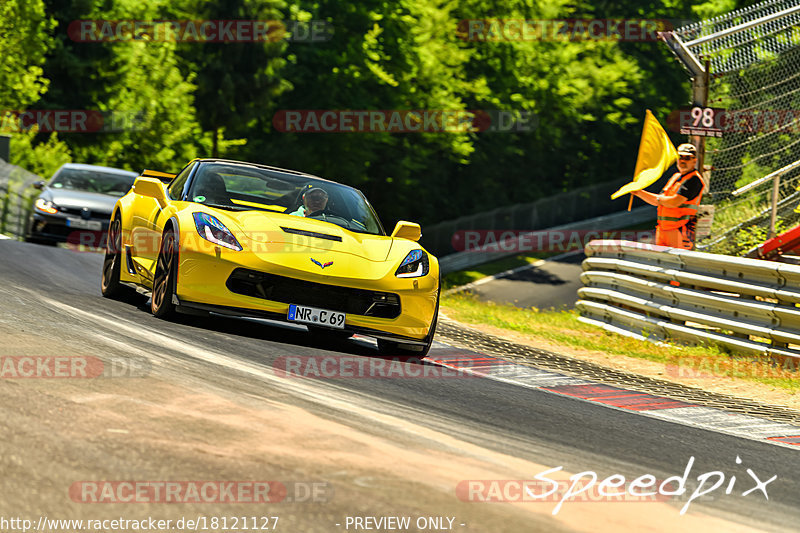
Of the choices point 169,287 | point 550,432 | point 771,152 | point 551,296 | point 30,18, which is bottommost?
point 551,296

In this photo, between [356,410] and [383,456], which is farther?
[356,410]

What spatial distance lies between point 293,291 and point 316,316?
0.87ft

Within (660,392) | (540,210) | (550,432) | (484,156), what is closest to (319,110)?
(484,156)

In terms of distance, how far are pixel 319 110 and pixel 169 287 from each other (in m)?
30.2

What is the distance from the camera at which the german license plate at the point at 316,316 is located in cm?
779

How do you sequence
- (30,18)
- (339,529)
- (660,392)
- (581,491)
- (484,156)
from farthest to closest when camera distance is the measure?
1. (484,156)
2. (30,18)
3. (660,392)
4. (581,491)
5. (339,529)

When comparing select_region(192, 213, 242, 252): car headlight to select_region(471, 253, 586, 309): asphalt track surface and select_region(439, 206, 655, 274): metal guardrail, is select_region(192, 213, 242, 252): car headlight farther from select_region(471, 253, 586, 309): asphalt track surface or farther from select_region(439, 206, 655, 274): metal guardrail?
select_region(439, 206, 655, 274): metal guardrail

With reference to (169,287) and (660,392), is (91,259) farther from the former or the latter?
(660,392)

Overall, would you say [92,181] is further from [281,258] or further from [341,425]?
[341,425]

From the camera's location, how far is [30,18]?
3425 cm

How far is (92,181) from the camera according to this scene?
18234 mm

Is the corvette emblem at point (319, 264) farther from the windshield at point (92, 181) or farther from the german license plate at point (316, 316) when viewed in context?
the windshield at point (92, 181)

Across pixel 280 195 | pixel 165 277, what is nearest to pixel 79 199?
pixel 280 195

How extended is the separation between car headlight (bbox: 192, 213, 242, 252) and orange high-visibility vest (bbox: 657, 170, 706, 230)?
7.02m
